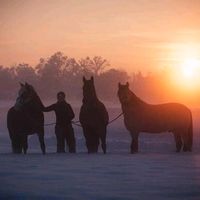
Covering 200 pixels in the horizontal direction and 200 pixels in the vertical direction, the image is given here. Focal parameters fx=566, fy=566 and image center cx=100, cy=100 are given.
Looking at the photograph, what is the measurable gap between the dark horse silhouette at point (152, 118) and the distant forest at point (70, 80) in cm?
3055

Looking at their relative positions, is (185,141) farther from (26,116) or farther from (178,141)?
(26,116)

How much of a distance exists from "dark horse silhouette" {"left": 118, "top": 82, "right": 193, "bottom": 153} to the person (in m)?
1.02

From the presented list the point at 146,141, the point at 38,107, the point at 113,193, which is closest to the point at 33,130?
the point at 38,107

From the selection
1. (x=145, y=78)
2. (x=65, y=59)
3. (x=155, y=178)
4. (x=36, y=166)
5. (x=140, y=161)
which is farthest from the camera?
(x=145, y=78)

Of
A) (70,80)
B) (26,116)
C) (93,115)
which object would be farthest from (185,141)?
(70,80)

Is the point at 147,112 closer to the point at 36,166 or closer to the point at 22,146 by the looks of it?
the point at 22,146

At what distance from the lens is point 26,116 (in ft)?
33.6

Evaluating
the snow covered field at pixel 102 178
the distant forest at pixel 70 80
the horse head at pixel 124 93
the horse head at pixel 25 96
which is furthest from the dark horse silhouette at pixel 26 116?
the distant forest at pixel 70 80

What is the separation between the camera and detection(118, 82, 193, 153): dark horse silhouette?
1034 centimetres

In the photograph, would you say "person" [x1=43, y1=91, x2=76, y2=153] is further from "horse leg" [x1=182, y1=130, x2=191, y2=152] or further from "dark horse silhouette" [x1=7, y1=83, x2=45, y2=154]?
"horse leg" [x1=182, y1=130, x2=191, y2=152]

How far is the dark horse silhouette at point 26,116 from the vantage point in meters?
10.1

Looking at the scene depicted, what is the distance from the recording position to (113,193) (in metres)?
5.43

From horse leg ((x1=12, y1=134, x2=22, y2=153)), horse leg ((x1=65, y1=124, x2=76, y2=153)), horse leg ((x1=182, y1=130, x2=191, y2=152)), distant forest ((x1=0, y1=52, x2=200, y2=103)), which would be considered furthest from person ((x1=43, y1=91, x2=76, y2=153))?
distant forest ((x1=0, y1=52, x2=200, y2=103))

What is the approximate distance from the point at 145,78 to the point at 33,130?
40747 millimetres
